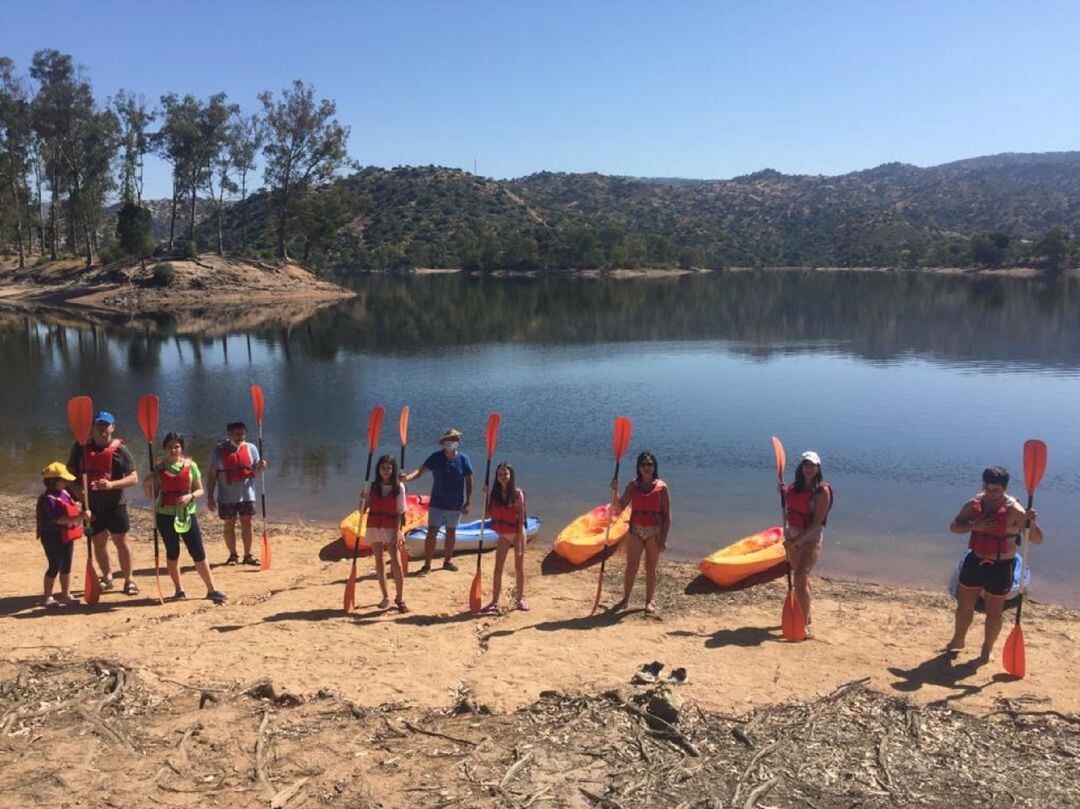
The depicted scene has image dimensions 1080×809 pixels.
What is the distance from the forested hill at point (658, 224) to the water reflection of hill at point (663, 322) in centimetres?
1968

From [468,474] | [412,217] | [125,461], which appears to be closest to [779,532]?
[468,474]

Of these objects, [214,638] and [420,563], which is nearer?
[214,638]

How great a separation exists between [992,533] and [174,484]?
6985mm

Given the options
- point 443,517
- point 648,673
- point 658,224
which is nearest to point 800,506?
point 648,673

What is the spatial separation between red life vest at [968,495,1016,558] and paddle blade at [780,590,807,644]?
159cm

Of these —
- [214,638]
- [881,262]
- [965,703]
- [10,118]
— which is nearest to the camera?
[965,703]

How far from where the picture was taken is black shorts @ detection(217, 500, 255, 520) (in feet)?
31.3

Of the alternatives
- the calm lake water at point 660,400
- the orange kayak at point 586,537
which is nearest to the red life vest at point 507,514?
the orange kayak at point 586,537

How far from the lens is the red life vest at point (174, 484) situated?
798 centimetres

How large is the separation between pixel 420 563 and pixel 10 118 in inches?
2396

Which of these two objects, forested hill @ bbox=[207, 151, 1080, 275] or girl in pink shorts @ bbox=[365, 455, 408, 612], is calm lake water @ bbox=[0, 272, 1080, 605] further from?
forested hill @ bbox=[207, 151, 1080, 275]

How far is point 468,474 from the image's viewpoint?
31.8 feet

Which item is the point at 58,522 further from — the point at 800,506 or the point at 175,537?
the point at 800,506

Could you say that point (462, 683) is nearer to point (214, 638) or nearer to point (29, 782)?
point (214, 638)
